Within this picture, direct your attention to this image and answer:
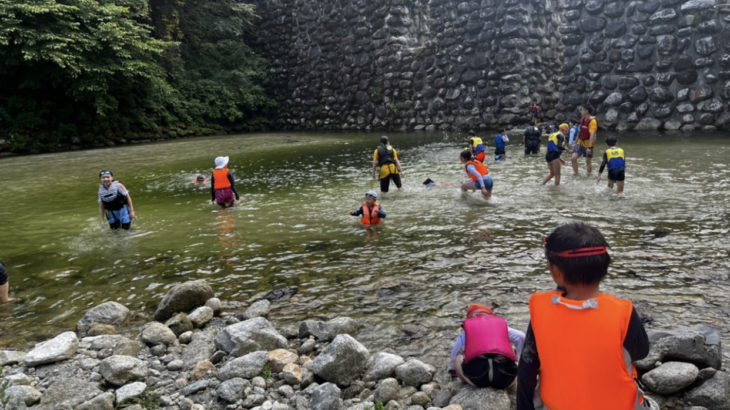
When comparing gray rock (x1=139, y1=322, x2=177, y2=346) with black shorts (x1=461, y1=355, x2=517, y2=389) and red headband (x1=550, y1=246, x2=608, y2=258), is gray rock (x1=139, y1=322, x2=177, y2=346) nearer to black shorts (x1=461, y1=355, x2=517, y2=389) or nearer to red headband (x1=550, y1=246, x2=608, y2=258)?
black shorts (x1=461, y1=355, x2=517, y2=389)

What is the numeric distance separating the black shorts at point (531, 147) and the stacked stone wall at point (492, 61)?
7280mm

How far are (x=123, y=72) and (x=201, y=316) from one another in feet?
88.9

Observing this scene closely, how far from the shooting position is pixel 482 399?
3.76m

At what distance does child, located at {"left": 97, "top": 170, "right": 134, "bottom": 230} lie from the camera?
33.0 feet

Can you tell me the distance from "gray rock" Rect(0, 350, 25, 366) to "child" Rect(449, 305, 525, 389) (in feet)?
13.9

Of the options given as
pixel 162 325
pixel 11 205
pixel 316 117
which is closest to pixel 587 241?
pixel 162 325

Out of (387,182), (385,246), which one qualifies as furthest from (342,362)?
(387,182)

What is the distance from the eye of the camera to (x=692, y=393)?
11.8ft

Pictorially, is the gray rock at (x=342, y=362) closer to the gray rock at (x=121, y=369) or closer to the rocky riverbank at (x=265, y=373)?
the rocky riverbank at (x=265, y=373)

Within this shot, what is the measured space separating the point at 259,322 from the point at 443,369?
2.00 meters

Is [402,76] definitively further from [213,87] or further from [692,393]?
[692,393]

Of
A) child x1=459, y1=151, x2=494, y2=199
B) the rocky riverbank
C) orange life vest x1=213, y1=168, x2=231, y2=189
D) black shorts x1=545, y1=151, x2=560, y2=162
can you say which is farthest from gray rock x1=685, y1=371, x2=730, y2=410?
orange life vest x1=213, y1=168, x2=231, y2=189

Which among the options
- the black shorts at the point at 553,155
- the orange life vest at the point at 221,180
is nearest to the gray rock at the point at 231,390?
the orange life vest at the point at 221,180

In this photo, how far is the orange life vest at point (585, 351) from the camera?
2.42 m
